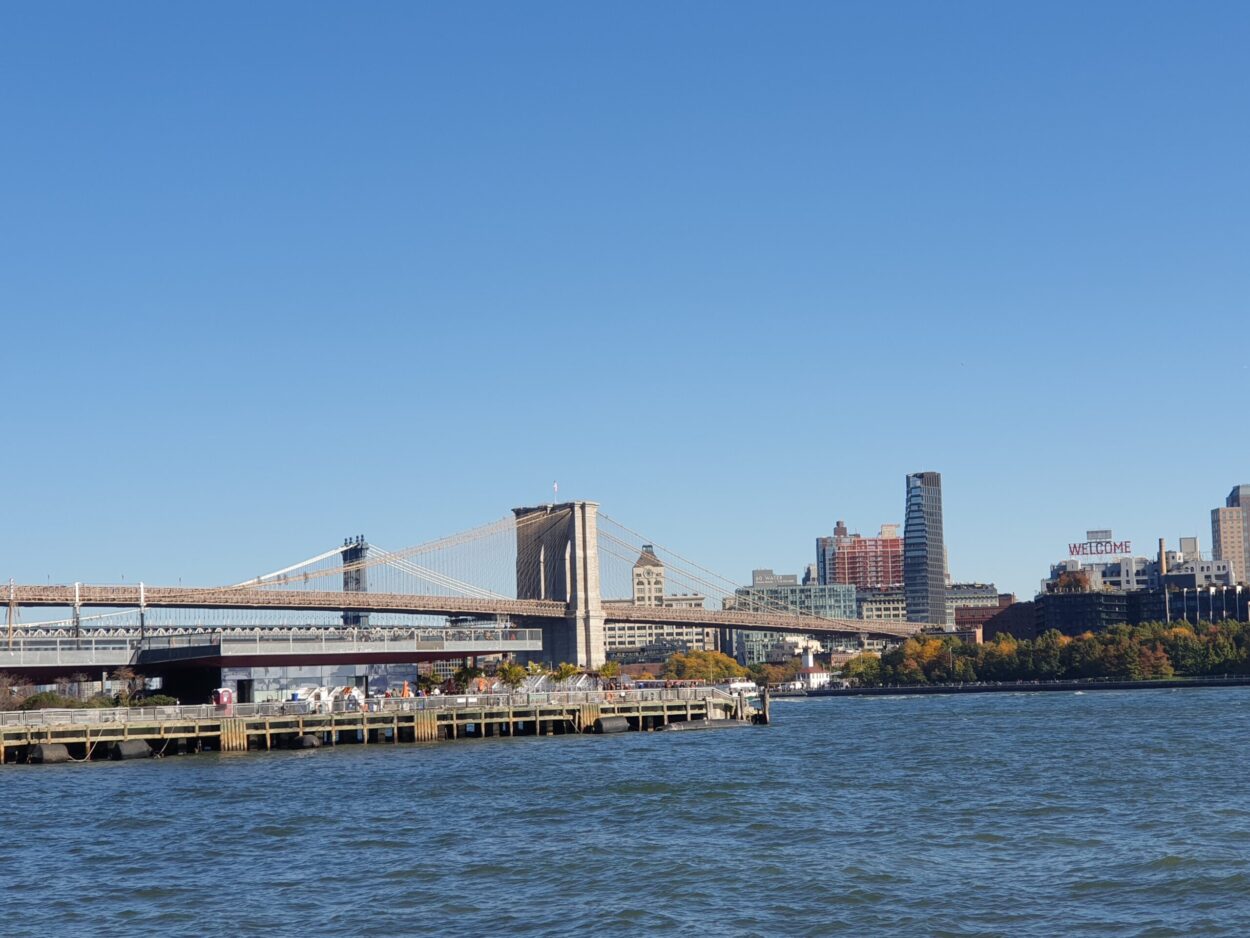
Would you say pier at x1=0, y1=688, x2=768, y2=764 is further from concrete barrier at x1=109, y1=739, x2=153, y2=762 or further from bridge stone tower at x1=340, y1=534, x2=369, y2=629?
bridge stone tower at x1=340, y1=534, x2=369, y2=629

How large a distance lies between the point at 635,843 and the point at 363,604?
95.2m

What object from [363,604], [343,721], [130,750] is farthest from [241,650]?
[363,604]

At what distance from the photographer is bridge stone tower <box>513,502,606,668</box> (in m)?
157

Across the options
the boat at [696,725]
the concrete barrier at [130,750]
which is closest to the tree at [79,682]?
the concrete barrier at [130,750]

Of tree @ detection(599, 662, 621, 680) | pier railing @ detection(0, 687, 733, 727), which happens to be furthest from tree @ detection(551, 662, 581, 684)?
tree @ detection(599, 662, 621, 680)

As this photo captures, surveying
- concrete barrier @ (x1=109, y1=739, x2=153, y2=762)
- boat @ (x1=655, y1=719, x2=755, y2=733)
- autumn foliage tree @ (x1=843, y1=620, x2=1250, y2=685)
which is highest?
concrete barrier @ (x1=109, y1=739, x2=153, y2=762)

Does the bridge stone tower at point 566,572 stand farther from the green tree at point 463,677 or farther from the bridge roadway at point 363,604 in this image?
the green tree at point 463,677

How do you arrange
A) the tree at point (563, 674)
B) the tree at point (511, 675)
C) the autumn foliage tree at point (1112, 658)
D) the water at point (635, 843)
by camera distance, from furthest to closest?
the autumn foliage tree at point (1112, 658) → the tree at point (563, 674) → the tree at point (511, 675) → the water at point (635, 843)

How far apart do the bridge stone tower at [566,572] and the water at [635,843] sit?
8967cm

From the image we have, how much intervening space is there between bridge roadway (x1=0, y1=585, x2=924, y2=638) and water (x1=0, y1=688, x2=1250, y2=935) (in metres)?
48.3

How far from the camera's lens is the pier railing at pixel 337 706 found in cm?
6694

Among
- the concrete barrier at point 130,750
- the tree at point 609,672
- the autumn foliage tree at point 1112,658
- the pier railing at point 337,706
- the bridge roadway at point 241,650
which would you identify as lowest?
the autumn foliage tree at point 1112,658

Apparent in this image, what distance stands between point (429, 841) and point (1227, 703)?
93067mm

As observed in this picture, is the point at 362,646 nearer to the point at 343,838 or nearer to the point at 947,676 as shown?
the point at 343,838
